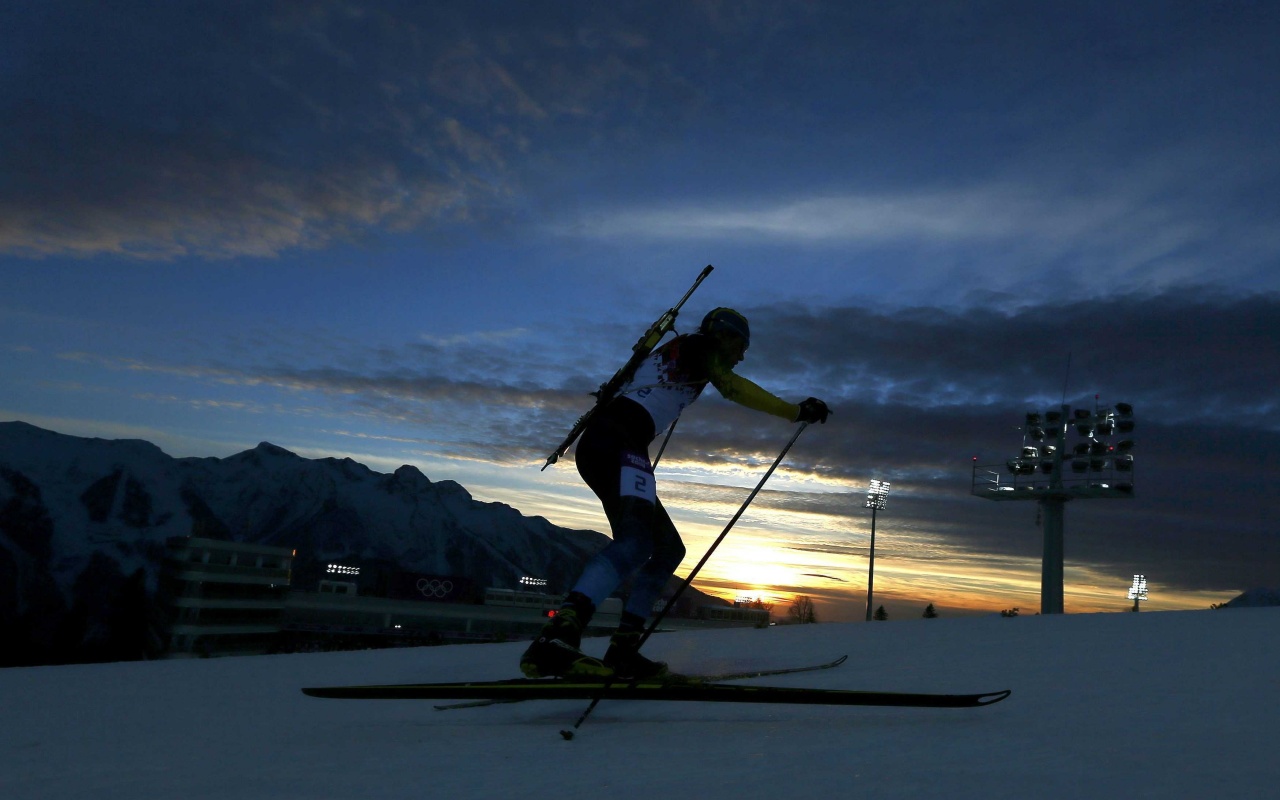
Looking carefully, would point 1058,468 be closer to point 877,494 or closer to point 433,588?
point 877,494

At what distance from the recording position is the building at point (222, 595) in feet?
226

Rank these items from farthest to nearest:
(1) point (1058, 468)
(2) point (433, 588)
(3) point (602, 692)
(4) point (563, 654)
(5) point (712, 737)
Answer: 1. (2) point (433, 588)
2. (1) point (1058, 468)
3. (4) point (563, 654)
4. (3) point (602, 692)
5. (5) point (712, 737)

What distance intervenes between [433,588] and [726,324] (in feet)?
286

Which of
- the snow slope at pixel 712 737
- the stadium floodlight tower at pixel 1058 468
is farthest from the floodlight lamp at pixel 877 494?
the snow slope at pixel 712 737

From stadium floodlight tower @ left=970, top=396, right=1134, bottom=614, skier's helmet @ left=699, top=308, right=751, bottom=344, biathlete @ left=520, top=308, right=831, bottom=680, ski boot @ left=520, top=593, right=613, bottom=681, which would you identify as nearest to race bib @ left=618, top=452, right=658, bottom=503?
biathlete @ left=520, top=308, right=831, bottom=680

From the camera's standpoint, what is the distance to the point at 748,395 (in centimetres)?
386

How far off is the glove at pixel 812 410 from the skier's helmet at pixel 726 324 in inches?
17.3

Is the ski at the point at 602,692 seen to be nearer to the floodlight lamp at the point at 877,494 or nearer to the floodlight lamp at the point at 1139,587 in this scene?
the floodlight lamp at the point at 877,494

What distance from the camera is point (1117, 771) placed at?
200 cm

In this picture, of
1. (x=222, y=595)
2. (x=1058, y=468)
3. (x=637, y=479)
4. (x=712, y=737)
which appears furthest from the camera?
(x=222, y=595)

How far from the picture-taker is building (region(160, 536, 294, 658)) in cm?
6881

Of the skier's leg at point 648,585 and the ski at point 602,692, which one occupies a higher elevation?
the skier's leg at point 648,585

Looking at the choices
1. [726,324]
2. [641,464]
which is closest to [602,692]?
[641,464]

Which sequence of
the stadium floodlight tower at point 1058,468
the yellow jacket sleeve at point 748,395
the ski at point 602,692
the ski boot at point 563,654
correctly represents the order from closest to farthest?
1. the ski at point 602,692
2. the ski boot at point 563,654
3. the yellow jacket sleeve at point 748,395
4. the stadium floodlight tower at point 1058,468
